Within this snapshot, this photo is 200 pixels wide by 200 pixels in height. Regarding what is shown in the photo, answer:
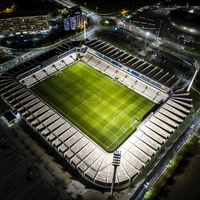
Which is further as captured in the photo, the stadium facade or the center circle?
the stadium facade

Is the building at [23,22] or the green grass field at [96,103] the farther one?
the building at [23,22]

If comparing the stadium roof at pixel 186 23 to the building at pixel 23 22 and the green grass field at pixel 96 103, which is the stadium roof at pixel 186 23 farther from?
the building at pixel 23 22

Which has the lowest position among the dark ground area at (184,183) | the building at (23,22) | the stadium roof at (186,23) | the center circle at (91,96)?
the dark ground area at (184,183)

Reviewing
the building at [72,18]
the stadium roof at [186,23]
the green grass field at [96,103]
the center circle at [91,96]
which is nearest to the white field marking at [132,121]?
the green grass field at [96,103]

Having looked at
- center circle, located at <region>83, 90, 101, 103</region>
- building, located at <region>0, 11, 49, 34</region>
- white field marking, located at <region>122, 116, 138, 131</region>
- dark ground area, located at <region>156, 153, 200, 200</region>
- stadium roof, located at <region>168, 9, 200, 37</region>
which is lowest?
dark ground area, located at <region>156, 153, 200, 200</region>

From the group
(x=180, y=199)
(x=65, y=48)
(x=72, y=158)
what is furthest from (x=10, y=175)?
(x=65, y=48)

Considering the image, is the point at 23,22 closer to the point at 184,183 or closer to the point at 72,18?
the point at 72,18

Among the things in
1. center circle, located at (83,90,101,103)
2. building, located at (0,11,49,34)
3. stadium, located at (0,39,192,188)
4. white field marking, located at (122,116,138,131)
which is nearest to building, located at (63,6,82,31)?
building, located at (0,11,49,34)

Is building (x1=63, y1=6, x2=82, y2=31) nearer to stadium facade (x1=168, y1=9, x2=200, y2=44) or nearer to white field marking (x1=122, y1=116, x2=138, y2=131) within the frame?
stadium facade (x1=168, y1=9, x2=200, y2=44)
